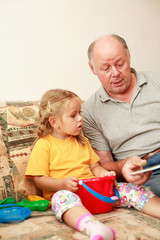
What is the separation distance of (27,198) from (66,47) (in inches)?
48.6

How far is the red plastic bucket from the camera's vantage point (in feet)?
4.14

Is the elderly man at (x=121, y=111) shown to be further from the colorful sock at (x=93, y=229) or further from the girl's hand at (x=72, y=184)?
the colorful sock at (x=93, y=229)

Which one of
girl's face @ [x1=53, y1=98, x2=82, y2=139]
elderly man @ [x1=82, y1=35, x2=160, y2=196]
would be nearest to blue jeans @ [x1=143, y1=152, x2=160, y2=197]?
elderly man @ [x1=82, y1=35, x2=160, y2=196]

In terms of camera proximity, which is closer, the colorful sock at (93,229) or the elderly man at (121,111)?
the colorful sock at (93,229)

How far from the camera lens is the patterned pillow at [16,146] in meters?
1.43

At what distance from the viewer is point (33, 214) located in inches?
50.6

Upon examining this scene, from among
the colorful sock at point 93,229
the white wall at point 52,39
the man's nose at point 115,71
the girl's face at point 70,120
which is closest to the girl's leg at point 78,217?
the colorful sock at point 93,229

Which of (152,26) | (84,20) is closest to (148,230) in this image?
(84,20)

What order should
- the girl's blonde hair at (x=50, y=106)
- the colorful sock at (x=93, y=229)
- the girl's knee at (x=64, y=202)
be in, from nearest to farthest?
the colorful sock at (x=93, y=229) < the girl's knee at (x=64, y=202) < the girl's blonde hair at (x=50, y=106)

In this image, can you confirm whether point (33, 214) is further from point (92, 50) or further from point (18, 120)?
point (92, 50)

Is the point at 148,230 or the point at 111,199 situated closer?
the point at 148,230

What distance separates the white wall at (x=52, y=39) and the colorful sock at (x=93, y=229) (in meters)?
1.11

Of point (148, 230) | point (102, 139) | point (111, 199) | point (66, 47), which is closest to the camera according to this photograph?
point (148, 230)

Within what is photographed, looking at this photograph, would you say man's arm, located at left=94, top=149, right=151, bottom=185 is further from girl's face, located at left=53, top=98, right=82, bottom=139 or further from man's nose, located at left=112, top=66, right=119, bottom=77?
man's nose, located at left=112, top=66, right=119, bottom=77
